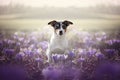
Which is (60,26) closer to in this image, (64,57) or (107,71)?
(64,57)

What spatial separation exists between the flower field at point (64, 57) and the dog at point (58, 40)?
4 cm

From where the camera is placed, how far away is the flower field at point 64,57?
2531mm

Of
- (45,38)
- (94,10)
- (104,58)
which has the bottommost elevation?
(104,58)

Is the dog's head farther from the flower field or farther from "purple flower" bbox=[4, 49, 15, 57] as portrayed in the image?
"purple flower" bbox=[4, 49, 15, 57]

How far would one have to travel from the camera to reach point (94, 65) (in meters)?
2.55

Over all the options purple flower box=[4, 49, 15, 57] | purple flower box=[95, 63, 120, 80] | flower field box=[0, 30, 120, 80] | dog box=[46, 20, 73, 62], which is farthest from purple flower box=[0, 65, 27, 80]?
purple flower box=[95, 63, 120, 80]

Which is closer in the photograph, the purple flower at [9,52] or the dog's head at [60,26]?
the dog's head at [60,26]

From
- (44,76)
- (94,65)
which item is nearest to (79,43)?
(94,65)

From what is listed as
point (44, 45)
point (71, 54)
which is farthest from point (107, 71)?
point (44, 45)

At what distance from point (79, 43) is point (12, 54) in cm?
57

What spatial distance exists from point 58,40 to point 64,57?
16 centimetres

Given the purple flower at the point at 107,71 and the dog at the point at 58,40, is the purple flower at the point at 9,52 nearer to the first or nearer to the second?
the dog at the point at 58,40

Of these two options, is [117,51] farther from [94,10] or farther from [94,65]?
[94,10]

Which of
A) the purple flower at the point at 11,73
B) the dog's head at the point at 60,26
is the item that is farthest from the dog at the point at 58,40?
the purple flower at the point at 11,73
